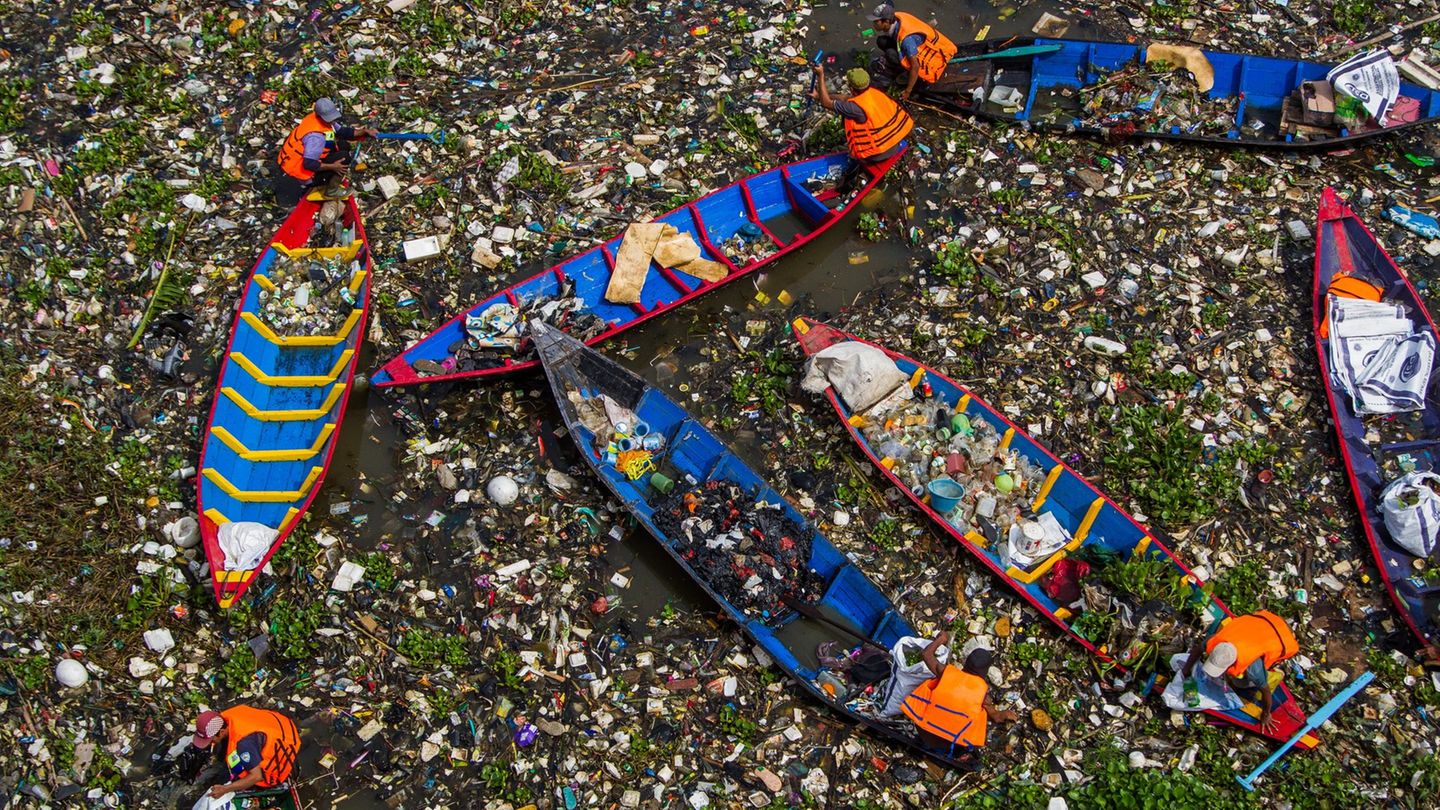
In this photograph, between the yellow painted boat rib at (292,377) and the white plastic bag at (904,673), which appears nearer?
the white plastic bag at (904,673)

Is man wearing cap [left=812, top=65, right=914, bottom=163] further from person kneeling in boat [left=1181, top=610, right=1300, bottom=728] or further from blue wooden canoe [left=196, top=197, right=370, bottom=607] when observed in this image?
person kneeling in boat [left=1181, top=610, right=1300, bottom=728]

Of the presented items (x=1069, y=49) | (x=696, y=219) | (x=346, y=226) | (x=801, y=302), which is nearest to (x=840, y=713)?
(x=801, y=302)

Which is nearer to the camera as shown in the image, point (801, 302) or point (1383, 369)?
point (1383, 369)

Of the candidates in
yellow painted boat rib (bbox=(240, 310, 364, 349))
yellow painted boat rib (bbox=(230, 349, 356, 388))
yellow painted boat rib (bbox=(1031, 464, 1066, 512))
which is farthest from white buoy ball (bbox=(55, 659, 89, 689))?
yellow painted boat rib (bbox=(1031, 464, 1066, 512))

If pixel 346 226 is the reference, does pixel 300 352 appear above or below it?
below

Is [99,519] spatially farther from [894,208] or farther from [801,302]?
[894,208]

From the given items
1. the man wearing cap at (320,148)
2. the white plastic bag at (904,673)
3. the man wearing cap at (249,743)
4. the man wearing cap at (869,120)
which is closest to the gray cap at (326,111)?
the man wearing cap at (320,148)

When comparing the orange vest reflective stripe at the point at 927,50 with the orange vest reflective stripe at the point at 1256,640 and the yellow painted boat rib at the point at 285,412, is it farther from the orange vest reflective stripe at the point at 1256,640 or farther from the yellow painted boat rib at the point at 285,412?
the yellow painted boat rib at the point at 285,412

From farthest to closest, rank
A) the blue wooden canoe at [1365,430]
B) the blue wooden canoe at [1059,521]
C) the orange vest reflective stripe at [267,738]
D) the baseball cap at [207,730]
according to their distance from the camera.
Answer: the blue wooden canoe at [1365,430] < the blue wooden canoe at [1059,521] < the orange vest reflective stripe at [267,738] < the baseball cap at [207,730]
